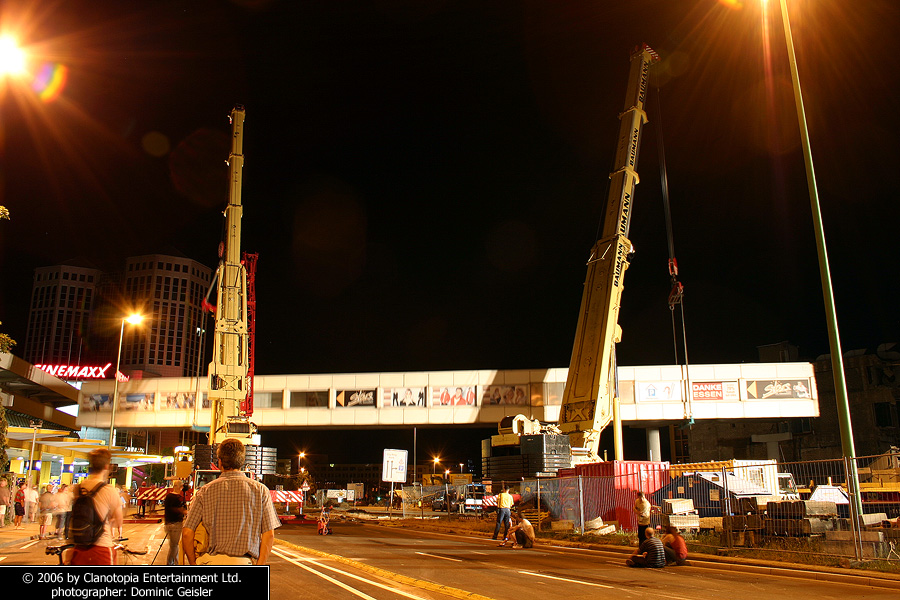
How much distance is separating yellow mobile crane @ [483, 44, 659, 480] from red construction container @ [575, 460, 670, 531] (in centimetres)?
310

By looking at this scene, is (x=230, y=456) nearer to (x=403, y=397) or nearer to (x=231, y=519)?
(x=231, y=519)

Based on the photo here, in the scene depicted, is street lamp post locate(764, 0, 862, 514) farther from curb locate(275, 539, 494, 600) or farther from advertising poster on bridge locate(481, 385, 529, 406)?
advertising poster on bridge locate(481, 385, 529, 406)

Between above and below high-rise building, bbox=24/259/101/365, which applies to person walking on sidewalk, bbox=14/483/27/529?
below

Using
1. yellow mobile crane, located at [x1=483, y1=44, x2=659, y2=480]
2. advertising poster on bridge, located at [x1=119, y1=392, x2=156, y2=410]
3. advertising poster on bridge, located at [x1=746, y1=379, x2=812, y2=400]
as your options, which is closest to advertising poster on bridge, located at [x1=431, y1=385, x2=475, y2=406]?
advertising poster on bridge, located at [x1=746, y1=379, x2=812, y2=400]

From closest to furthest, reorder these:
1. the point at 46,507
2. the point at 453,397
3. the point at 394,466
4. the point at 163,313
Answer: the point at 46,507 → the point at 394,466 → the point at 453,397 → the point at 163,313

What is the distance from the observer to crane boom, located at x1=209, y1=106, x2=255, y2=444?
33.1 metres

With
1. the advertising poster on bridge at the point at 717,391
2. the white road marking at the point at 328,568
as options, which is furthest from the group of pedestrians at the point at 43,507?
the advertising poster on bridge at the point at 717,391

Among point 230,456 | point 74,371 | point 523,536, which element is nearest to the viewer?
point 230,456

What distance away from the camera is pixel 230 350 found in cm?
3375

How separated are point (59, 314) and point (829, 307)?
209m

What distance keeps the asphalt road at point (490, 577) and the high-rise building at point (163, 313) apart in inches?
7150

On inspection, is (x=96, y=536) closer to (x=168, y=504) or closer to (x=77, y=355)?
(x=168, y=504)

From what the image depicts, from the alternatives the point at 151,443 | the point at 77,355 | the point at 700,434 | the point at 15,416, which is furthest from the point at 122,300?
the point at 700,434

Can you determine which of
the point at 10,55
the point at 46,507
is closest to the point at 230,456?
the point at 10,55
